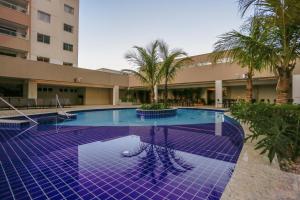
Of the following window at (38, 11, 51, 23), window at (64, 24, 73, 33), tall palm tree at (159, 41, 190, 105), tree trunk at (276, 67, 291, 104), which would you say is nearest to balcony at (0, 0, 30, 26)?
window at (38, 11, 51, 23)

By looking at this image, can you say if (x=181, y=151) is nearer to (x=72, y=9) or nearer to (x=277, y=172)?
(x=277, y=172)

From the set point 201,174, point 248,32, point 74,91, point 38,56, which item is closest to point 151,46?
point 248,32

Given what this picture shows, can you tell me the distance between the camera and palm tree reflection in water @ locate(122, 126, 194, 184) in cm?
332

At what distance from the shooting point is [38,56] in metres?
19.7

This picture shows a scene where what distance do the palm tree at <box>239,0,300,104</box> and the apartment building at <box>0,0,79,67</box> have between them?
2056cm

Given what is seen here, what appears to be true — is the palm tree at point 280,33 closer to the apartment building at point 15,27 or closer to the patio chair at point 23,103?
the patio chair at point 23,103

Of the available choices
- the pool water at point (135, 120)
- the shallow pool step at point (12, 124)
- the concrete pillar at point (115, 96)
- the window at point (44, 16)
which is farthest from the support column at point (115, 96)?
the shallow pool step at point (12, 124)

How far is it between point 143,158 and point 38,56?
66.7 feet

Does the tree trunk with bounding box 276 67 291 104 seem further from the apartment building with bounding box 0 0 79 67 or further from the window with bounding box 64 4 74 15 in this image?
the window with bounding box 64 4 74 15

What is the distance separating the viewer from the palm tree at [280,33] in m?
4.27

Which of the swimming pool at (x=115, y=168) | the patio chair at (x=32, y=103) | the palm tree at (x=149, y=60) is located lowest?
the swimming pool at (x=115, y=168)

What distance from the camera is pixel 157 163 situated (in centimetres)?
387

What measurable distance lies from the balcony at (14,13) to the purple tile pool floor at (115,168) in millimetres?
16991

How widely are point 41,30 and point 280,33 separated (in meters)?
22.4
